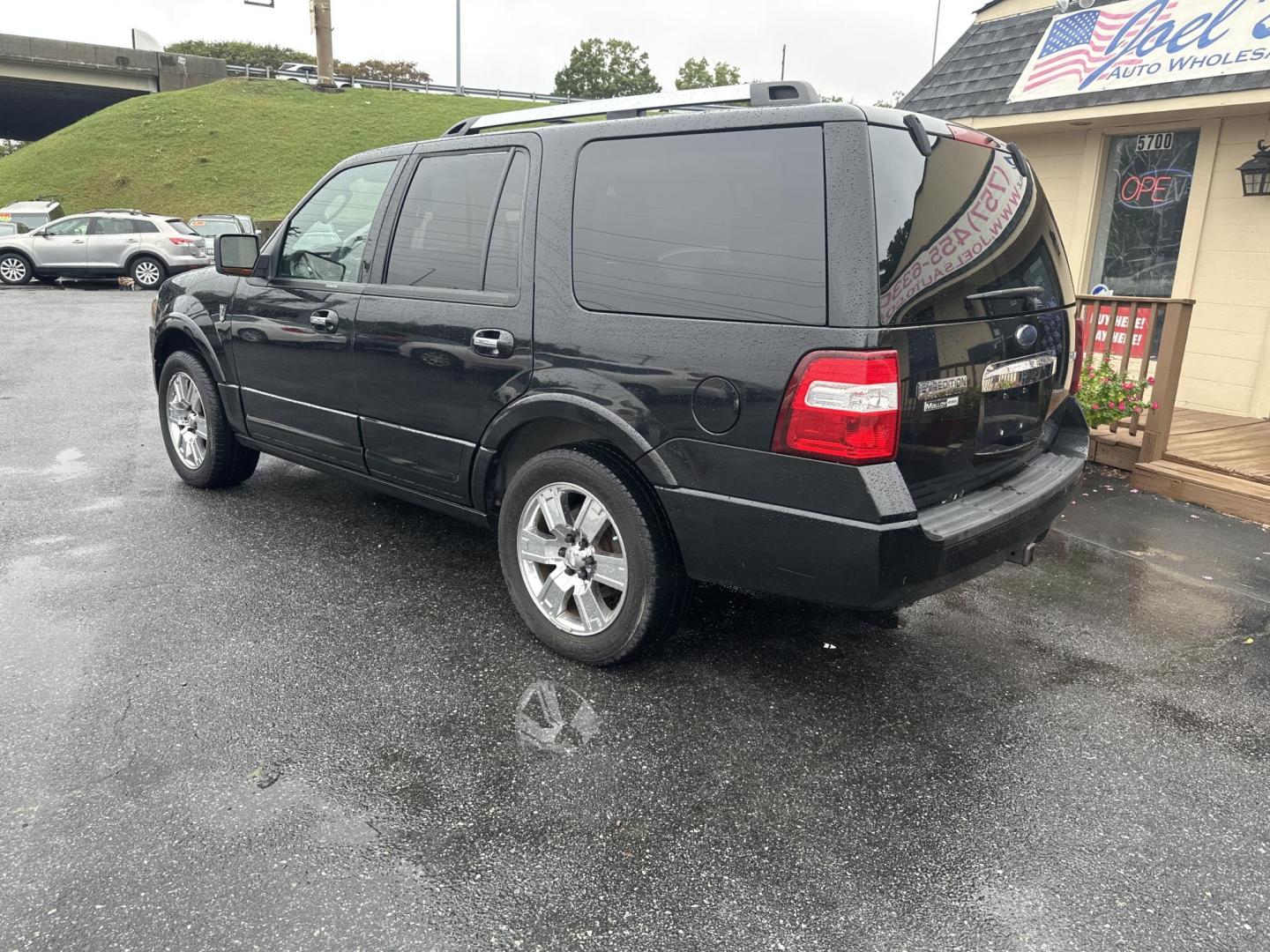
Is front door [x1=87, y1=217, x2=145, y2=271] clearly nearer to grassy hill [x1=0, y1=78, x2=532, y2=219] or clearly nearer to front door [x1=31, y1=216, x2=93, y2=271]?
front door [x1=31, y1=216, x2=93, y2=271]

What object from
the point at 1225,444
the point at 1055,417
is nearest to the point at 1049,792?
the point at 1055,417

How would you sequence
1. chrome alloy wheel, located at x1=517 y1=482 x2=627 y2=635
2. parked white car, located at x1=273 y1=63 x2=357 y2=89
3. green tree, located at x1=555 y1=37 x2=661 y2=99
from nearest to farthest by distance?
chrome alloy wheel, located at x1=517 y1=482 x2=627 y2=635 < parked white car, located at x1=273 y1=63 x2=357 y2=89 < green tree, located at x1=555 y1=37 x2=661 y2=99

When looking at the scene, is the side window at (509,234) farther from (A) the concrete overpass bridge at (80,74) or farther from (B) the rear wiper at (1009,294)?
(A) the concrete overpass bridge at (80,74)

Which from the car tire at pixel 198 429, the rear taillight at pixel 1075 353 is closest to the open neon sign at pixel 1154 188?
the rear taillight at pixel 1075 353

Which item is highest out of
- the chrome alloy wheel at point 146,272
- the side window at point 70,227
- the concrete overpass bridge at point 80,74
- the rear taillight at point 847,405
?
the concrete overpass bridge at point 80,74

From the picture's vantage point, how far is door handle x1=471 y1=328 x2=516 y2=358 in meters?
3.47

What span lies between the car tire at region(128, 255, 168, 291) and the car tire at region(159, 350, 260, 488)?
1662cm

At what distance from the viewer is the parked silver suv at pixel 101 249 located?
19656mm

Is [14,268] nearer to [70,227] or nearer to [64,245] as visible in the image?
[64,245]

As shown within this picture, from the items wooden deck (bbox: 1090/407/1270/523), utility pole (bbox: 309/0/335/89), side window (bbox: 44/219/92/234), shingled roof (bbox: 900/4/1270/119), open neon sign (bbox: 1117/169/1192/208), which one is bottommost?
wooden deck (bbox: 1090/407/1270/523)

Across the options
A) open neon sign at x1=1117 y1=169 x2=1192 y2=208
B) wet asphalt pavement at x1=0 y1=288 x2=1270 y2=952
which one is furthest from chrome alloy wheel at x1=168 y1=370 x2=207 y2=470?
open neon sign at x1=1117 y1=169 x2=1192 y2=208

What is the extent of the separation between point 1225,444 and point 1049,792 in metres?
4.93

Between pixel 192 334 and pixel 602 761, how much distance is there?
3741mm

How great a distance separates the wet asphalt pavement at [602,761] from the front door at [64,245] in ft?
59.5
